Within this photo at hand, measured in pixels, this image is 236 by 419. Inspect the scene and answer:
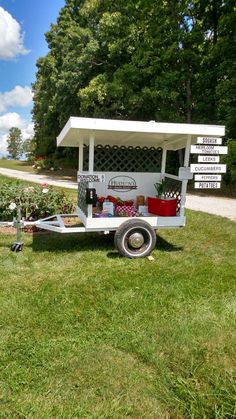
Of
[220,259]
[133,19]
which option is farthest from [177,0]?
[220,259]

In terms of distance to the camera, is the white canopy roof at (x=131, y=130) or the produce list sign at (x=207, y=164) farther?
the produce list sign at (x=207, y=164)

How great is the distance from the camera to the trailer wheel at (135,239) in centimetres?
535

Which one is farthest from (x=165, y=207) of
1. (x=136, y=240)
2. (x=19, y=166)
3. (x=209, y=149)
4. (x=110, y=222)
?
(x=19, y=166)

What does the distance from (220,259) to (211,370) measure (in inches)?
121

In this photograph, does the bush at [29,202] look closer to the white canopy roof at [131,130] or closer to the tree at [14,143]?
the white canopy roof at [131,130]

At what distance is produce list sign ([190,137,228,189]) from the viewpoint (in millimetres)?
5215

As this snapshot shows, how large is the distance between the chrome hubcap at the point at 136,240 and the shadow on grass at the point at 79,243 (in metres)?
0.38

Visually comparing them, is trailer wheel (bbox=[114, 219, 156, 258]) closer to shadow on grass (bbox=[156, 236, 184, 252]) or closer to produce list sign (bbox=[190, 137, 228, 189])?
shadow on grass (bbox=[156, 236, 184, 252])

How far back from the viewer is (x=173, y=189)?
20.9ft

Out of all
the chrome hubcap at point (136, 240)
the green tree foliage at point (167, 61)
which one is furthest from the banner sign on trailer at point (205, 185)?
the green tree foliage at point (167, 61)

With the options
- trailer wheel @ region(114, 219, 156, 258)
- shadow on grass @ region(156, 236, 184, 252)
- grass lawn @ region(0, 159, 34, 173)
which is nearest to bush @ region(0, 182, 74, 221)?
shadow on grass @ region(156, 236, 184, 252)

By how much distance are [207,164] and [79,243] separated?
2.82 meters

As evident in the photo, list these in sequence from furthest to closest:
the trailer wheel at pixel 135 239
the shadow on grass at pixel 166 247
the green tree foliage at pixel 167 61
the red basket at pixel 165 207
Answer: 1. the green tree foliage at pixel 167 61
2. the shadow on grass at pixel 166 247
3. the red basket at pixel 165 207
4. the trailer wheel at pixel 135 239

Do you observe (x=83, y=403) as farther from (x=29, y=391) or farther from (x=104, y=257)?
(x=104, y=257)
